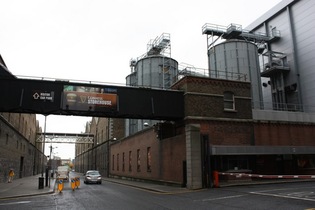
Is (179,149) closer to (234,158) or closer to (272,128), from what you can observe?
(234,158)

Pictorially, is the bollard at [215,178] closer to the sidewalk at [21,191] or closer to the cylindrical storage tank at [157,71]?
the sidewalk at [21,191]

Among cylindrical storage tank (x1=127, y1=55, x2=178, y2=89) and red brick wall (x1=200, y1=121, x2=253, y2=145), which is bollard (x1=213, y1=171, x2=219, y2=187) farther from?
cylindrical storage tank (x1=127, y1=55, x2=178, y2=89)

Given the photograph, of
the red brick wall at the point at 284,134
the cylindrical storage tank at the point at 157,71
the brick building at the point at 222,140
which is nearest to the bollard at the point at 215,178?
the brick building at the point at 222,140

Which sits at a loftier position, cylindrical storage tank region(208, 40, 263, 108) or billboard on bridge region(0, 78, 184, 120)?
cylindrical storage tank region(208, 40, 263, 108)

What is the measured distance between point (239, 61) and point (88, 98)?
62.6ft

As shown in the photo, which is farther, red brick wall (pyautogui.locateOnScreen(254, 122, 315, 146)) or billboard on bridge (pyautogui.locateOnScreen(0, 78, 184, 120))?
red brick wall (pyautogui.locateOnScreen(254, 122, 315, 146))

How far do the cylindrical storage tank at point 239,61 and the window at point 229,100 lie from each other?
8.47m

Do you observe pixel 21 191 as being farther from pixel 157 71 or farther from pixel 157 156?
pixel 157 71

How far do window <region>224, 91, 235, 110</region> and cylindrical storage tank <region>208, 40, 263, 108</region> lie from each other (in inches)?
334

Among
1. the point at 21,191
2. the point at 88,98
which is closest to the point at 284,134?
the point at 88,98

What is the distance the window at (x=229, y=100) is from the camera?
25487mm

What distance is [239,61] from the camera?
34219 millimetres

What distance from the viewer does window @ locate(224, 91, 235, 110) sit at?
83.6ft

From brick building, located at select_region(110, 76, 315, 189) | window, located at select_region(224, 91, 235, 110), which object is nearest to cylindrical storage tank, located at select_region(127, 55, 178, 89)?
brick building, located at select_region(110, 76, 315, 189)
